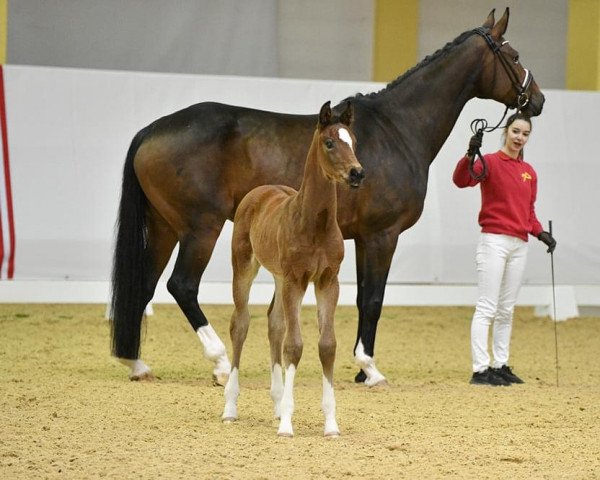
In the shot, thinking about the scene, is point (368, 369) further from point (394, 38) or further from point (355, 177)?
point (394, 38)

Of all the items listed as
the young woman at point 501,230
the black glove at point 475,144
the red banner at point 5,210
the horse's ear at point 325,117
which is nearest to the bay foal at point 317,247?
the horse's ear at point 325,117

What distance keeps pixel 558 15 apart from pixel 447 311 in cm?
339

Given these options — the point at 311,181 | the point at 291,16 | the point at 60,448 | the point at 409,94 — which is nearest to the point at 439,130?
the point at 409,94

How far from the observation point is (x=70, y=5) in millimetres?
10750

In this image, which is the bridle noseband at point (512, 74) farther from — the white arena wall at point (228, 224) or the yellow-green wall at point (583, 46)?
the yellow-green wall at point (583, 46)

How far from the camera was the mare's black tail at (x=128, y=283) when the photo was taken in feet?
23.6

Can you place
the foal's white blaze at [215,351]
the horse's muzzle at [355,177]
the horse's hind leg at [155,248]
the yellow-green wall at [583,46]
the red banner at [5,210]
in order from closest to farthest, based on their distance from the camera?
the horse's muzzle at [355,177] → the foal's white blaze at [215,351] → the horse's hind leg at [155,248] → the red banner at [5,210] → the yellow-green wall at [583,46]

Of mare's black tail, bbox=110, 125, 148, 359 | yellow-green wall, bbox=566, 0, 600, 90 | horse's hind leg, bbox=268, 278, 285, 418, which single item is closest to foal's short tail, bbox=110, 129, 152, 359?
mare's black tail, bbox=110, 125, 148, 359

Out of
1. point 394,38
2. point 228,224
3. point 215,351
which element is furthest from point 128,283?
point 394,38

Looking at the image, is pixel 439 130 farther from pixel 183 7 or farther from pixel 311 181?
pixel 183 7

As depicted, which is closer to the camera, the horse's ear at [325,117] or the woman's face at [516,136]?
the horse's ear at [325,117]

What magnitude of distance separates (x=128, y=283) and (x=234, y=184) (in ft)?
2.98

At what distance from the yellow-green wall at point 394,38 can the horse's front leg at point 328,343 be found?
22.8ft

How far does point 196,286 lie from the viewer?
7.13m
